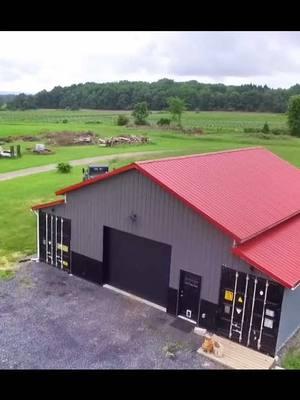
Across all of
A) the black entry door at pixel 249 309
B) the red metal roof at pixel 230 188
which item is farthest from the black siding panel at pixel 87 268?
the black entry door at pixel 249 309

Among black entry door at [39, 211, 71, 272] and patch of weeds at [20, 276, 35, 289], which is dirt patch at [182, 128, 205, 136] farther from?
patch of weeds at [20, 276, 35, 289]

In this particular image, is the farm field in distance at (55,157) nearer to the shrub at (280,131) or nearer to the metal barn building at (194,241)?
the shrub at (280,131)

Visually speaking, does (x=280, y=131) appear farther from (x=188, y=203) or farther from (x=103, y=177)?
(x=188, y=203)

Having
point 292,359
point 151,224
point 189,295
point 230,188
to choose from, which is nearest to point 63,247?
point 151,224

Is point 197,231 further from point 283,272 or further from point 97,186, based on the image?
point 97,186

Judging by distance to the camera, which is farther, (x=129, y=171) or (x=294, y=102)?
(x=294, y=102)

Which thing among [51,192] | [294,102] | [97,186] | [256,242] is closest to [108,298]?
[97,186]
